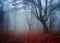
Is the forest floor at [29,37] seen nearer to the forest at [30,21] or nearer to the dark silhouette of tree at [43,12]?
the forest at [30,21]

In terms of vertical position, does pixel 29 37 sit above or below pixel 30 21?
below

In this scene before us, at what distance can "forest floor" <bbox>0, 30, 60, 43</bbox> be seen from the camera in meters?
1.99

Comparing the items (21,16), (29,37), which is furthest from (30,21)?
(29,37)

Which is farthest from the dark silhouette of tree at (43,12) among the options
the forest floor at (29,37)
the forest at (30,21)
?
the forest floor at (29,37)

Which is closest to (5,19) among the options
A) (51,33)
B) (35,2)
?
(35,2)

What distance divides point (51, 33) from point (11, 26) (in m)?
0.71

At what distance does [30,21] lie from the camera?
6.62ft

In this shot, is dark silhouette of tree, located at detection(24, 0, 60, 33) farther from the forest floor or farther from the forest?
the forest floor

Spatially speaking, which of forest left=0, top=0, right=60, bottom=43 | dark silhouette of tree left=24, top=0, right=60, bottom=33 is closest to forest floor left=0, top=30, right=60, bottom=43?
forest left=0, top=0, right=60, bottom=43

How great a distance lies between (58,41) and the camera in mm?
1979

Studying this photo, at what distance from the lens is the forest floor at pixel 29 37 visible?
6.52 ft

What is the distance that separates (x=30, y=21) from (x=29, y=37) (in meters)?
0.28

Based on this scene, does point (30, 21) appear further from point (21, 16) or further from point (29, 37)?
point (29, 37)

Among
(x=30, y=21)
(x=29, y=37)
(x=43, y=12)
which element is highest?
(x=43, y=12)
